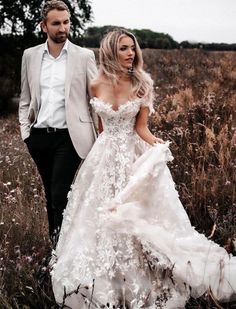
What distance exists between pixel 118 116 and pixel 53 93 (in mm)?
719

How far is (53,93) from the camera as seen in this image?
4.46 m

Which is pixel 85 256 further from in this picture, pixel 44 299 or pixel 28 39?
pixel 28 39

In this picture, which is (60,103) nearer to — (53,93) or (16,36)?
(53,93)

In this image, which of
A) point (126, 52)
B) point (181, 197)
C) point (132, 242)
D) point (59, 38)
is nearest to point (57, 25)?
point (59, 38)

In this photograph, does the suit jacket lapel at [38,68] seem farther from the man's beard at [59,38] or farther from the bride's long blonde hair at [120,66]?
the bride's long blonde hair at [120,66]

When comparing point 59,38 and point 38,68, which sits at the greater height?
point 59,38

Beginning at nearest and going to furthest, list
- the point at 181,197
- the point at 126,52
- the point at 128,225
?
the point at 128,225, the point at 126,52, the point at 181,197

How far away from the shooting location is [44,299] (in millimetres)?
3904

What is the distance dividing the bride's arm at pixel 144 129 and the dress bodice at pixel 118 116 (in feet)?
0.14

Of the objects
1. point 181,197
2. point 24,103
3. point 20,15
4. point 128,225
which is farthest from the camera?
point 20,15

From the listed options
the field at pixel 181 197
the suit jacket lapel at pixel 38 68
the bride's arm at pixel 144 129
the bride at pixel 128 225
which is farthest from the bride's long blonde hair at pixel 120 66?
the field at pixel 181 197

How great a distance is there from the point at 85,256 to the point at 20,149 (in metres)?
5.82

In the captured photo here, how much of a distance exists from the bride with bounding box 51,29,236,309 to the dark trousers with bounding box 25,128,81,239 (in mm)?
215

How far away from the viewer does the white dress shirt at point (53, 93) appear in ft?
14.6
